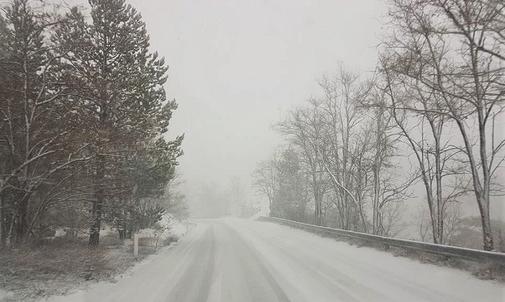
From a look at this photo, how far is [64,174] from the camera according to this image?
473 inches

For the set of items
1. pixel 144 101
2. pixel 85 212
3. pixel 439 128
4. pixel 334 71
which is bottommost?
pixel 85 212

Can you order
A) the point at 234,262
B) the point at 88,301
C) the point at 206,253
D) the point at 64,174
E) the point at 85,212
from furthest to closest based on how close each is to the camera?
the point at 85,212 < the point at 206,253 < the point at 64,174 < the point at 234,262 < the point at 88,301

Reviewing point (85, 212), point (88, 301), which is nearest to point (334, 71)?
point (85, 212)

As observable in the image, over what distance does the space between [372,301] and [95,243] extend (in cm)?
1209

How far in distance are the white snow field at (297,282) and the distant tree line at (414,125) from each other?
2.77m

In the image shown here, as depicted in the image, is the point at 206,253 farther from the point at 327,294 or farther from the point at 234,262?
the point at 327,294

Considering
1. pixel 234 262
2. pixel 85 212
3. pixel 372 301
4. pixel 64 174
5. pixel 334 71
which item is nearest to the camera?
pixel 372 301

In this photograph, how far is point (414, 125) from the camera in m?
15.1

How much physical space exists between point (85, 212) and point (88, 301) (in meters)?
8.95

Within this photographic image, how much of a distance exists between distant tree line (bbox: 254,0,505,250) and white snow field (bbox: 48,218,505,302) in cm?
277

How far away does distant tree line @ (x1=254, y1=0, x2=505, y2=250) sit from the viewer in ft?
27.8

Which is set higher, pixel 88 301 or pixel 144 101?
pixel 144 101

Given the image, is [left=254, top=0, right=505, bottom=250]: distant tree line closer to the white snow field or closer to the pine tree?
the white snow field

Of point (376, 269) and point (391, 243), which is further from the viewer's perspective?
point (391, 243)
